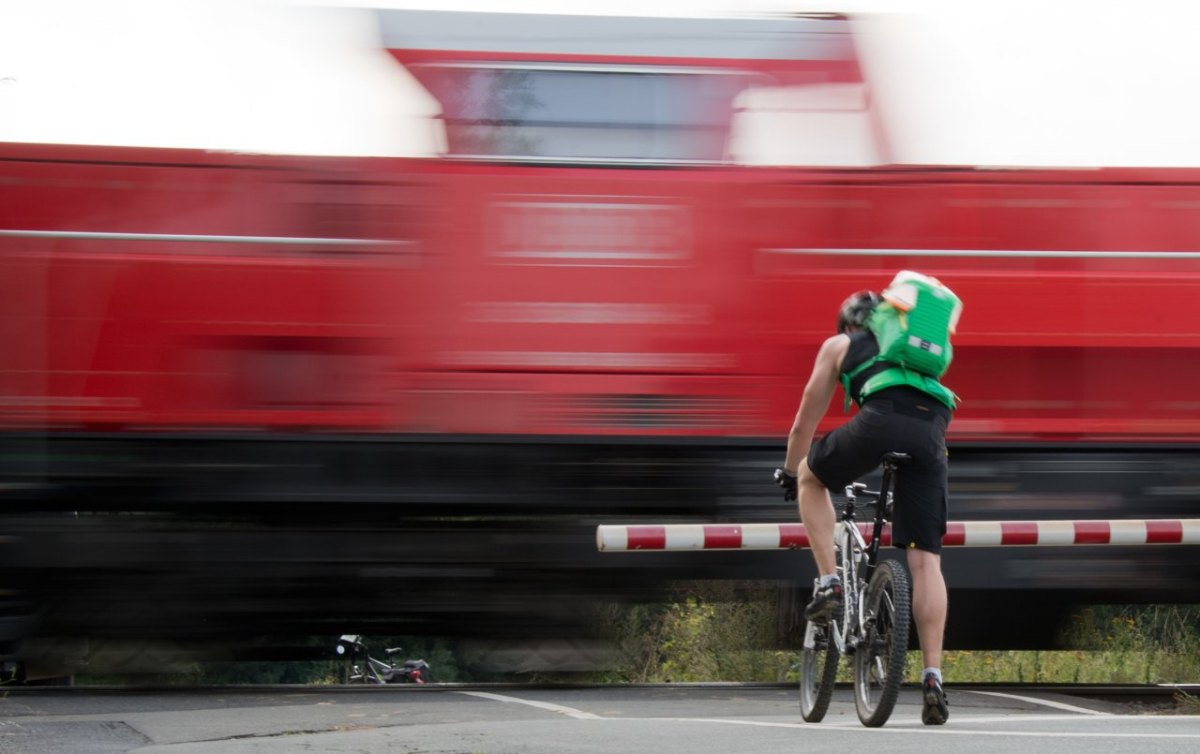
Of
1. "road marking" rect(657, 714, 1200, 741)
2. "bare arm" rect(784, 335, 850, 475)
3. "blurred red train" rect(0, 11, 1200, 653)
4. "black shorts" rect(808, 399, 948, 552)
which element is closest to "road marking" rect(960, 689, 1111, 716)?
"blurred red train" rect(0, 11, 1200, 653)

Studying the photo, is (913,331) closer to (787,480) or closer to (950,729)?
(787,480)

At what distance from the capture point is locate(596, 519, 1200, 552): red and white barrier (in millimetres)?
7094

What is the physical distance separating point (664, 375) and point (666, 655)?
14769 millimetres

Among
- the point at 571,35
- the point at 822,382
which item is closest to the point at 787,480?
the point at 822,382

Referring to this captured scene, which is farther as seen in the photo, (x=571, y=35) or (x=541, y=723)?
(x=571, y=35)

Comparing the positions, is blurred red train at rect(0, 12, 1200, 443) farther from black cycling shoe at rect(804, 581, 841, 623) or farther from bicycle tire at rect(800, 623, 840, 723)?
black cycling shoe at rect(804, 581, 841, 623)

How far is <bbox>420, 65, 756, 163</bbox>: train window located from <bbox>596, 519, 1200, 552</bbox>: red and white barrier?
1705mm

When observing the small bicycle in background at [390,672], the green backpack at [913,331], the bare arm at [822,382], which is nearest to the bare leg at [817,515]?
the bare arm at [822,382]

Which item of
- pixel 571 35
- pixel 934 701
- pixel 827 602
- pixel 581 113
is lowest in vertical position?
pixel 934 701

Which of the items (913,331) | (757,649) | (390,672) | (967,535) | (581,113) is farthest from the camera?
(390,672)

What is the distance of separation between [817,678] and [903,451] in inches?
46.1

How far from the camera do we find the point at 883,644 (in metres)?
5.54

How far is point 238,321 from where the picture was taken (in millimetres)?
7320

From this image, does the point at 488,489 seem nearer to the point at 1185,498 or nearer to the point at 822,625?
the point at 822,625
